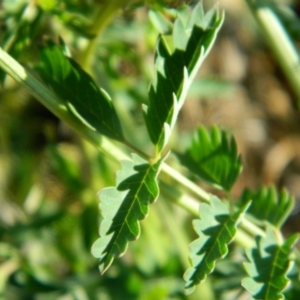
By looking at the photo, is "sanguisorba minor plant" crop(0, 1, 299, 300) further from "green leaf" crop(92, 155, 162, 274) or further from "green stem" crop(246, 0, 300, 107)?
"green stem" crop(246, 0, 300, 107)

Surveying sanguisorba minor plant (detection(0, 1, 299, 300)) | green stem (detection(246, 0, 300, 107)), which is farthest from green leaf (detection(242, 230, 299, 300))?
green stem (detection(246, 0, 300, 107))

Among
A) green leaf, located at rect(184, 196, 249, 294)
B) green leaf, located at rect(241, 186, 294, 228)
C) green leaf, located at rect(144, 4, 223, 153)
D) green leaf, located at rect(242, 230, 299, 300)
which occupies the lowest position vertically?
green leaf, located at rect(241, 186, 294, 228)

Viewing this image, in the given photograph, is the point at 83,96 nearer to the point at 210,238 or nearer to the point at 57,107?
the point at 57,107

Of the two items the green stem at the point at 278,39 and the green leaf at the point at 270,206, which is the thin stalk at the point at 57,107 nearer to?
the green leaf at the point at 270,206

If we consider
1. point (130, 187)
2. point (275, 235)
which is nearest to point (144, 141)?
point (275, 235)

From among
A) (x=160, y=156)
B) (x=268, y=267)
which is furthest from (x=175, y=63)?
(x=268, y=267)

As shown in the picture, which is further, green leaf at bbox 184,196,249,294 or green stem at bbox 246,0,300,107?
green stem at bbox 246,0,300,107

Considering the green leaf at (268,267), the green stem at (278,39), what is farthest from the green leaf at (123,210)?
the green stem at (278,39)
